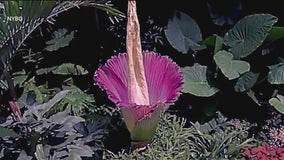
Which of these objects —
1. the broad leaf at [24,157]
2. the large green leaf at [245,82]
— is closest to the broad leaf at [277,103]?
the large green leaf at [245,82]

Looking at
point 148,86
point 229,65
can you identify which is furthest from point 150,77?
point 229,65

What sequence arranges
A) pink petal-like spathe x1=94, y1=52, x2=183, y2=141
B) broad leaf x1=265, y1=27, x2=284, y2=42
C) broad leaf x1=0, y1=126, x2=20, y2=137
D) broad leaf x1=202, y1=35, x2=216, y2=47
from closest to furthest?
broad leaf x1=0, y1=126, x2=20, y2=137
pink petal-like spathe x1=94, y1=52, x2=183, y2=141
broad leaf x1=265, y1=27, x2=284, y2=42
broad leaf x1=202, y1=35, x2=216, y2=47

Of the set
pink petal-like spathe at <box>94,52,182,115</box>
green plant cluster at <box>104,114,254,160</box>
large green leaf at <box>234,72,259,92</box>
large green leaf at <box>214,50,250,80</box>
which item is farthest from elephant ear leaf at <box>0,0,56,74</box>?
large green leaf at <box>234,72,259,92</box>

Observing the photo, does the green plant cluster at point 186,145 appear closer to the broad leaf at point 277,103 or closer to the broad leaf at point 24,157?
the broad leaf at point 277,103

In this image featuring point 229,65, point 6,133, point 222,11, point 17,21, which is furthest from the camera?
point 222,11

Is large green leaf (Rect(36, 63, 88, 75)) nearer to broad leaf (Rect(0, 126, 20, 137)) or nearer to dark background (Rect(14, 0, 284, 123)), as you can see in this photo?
→ dark background (Rect(14, 0, 284, 123))

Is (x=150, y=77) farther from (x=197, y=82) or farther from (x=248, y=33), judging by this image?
(x=248, y=33)
